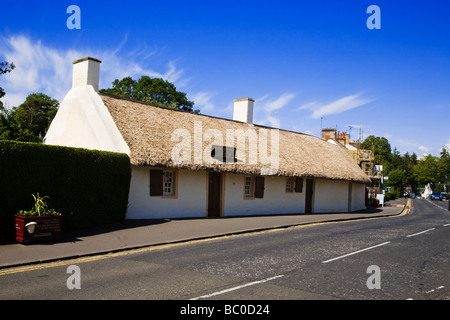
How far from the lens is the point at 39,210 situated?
10.5 meters

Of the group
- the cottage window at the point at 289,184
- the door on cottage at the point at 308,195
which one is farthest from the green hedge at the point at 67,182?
the door on cottage at the point at 308,195

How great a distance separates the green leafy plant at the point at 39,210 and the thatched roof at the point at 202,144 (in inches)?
170

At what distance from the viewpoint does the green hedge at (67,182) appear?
10398mm

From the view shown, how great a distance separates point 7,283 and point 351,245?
9.17 metres

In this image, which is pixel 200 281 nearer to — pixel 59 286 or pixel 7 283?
pixel 59 286

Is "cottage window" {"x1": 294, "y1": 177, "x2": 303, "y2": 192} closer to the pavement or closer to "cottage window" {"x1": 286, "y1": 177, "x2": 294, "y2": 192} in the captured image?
"cottage window" {"x1": 286, "y1": 177, "x2": 294, "y2": 192}

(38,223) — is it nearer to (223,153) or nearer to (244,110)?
(223,153)

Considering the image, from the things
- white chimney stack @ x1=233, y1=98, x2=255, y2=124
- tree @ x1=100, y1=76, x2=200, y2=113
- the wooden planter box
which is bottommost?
the wooden planter box

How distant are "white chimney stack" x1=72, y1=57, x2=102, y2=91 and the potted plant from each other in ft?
27.2

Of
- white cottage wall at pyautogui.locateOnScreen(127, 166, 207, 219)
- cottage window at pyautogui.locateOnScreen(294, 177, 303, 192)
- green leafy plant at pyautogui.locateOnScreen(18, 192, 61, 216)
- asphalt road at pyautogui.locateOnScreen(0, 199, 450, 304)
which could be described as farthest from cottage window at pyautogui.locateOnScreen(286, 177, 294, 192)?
green leafy plant at pyautogui.locateOnScreen(18, 192, 61, 216)

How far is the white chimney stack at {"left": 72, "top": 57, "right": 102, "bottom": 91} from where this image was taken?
690 inches

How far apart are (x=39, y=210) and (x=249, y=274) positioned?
6540mm

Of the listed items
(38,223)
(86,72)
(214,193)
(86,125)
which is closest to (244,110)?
(214,193)
